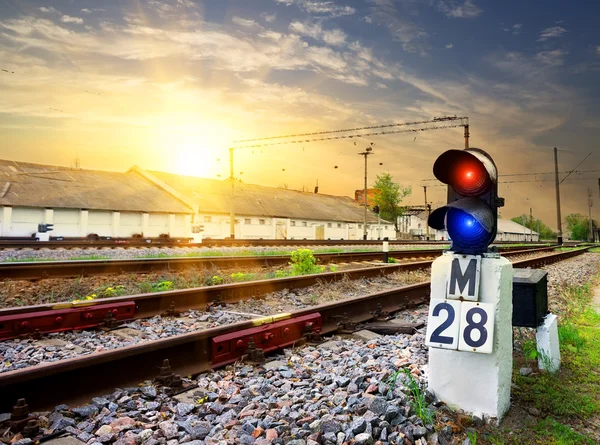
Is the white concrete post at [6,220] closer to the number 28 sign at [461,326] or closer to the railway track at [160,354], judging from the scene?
the railway track at [160,354]

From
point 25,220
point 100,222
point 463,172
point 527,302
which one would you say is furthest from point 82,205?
point 463,172

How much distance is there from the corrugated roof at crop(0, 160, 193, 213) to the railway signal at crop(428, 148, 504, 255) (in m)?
35.6

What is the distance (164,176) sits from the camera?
4972 cm

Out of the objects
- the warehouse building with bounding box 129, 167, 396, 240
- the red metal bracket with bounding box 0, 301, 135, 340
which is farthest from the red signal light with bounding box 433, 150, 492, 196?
the warehouse building with bounding box 129, 167, 396, 240

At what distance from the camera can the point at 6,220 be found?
32.1 metres

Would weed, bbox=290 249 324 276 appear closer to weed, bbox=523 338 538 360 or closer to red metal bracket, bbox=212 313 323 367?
red metal bracket, bbox=212 313 323 367

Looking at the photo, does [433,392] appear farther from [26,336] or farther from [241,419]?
[26,336]

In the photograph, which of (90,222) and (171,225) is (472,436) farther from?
(171,225)

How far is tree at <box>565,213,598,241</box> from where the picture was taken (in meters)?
149

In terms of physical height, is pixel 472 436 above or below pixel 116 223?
below

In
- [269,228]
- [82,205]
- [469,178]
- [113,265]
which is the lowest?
[113,265]

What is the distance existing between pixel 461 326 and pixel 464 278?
325 mm

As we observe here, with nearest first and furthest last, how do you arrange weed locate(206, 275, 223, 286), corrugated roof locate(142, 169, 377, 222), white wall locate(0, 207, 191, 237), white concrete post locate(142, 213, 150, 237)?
1. weed locate(206, 275, 223, 286)
2. white wall locate(0, 207, 191, 237)
3. white concrete post locate(142, 213, 150, 237)
4. corrugated roof locate(142, 169, 377, 222)

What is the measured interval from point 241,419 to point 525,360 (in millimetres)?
3038
